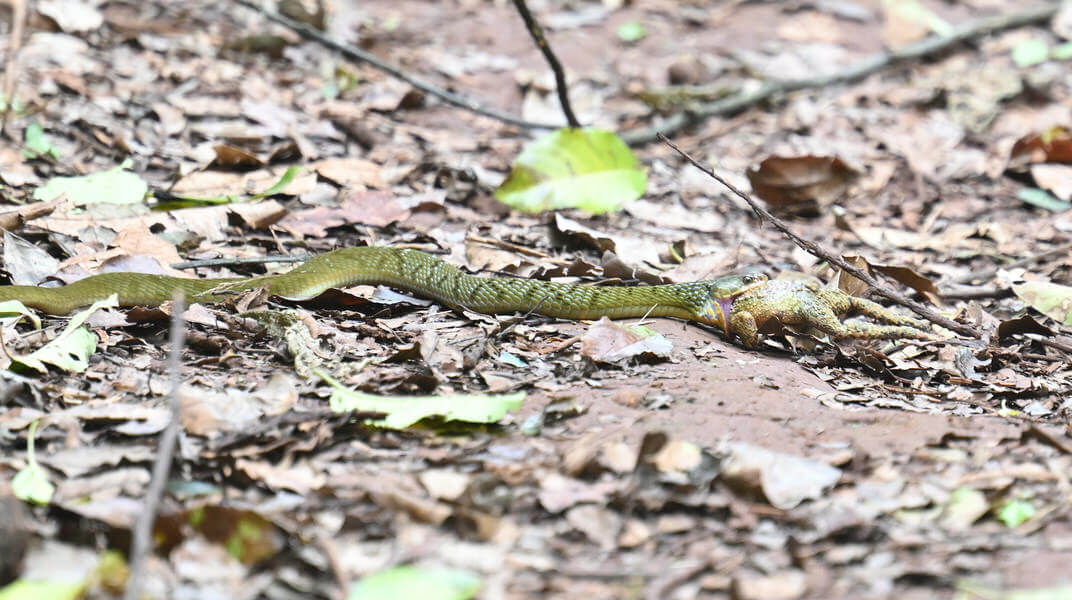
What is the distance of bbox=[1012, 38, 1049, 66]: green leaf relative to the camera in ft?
28.3

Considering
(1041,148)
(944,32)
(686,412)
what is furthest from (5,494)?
(944,32)

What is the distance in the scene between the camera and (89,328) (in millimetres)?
3641

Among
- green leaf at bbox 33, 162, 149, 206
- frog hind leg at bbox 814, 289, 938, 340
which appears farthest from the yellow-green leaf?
frog hind leg at bbox 814, 289, 938, 340

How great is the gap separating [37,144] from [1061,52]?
836 centimetres

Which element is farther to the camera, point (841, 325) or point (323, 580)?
point (841, 325)

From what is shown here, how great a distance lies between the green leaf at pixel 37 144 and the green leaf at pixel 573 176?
8.10ft

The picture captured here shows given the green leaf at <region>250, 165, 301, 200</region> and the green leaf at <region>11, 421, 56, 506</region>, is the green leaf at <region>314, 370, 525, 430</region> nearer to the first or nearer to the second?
the green leaf at <region>11, 421, 56, 506</region>

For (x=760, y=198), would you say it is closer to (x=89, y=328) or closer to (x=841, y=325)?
(x=841, y=325)

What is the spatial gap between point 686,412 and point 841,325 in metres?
1.13

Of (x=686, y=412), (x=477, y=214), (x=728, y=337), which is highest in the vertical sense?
(x=686, y=412)

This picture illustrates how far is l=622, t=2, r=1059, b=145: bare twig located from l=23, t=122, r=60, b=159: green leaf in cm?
359

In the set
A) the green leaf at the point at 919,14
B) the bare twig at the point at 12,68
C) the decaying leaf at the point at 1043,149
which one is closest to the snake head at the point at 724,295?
the decaying leaf at the point at 1043,149

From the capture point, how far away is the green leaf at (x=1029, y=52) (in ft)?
28.3

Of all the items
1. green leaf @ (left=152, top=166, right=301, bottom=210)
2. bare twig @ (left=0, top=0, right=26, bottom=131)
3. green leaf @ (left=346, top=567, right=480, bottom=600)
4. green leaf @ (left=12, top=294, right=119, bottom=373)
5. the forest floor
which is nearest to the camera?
green leaf @ (left=346, top=567, right=480, bottom=600)
